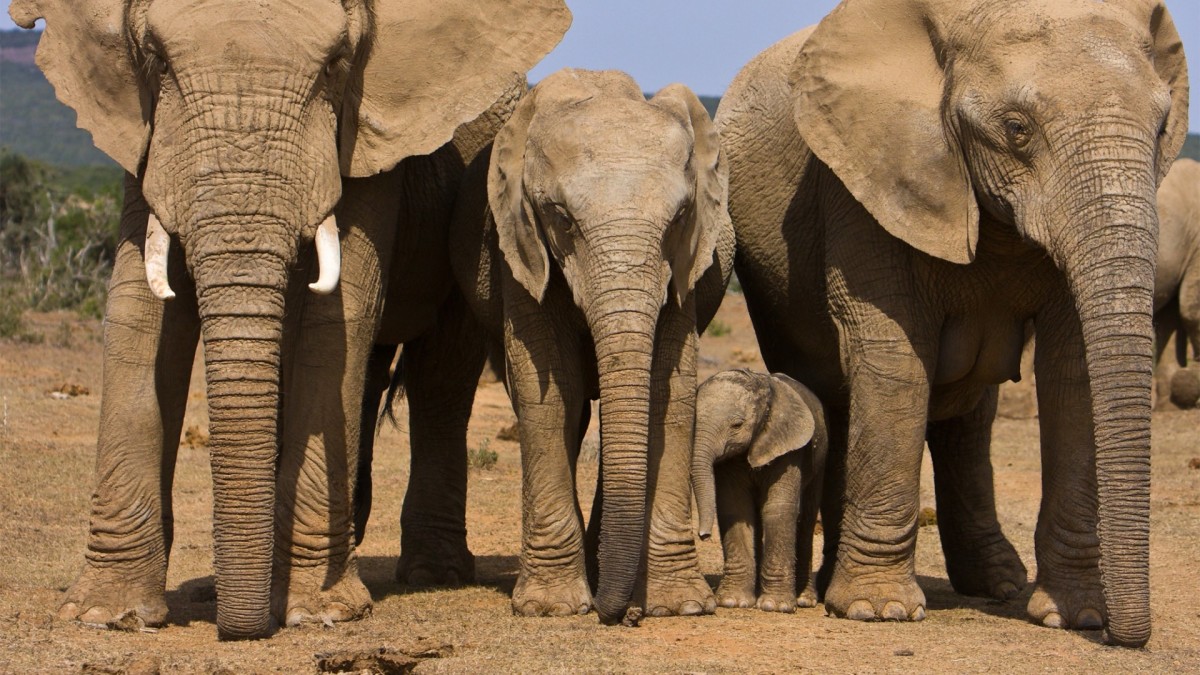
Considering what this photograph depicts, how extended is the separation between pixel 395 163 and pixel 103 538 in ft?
6.01

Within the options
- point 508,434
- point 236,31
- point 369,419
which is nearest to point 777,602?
point 369,419

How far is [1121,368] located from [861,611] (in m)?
1.69

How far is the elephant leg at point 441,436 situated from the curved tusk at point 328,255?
2.34 meters

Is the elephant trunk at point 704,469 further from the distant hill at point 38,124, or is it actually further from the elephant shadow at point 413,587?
the distant hill at point 38,124

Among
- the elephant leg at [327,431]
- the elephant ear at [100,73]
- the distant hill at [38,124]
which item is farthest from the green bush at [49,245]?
the distant hill at [38,124]

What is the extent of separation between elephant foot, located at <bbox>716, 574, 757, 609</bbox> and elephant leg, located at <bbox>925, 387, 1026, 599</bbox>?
1.56 meters

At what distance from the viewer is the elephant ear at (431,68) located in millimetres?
7570

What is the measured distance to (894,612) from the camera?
25.8 feet

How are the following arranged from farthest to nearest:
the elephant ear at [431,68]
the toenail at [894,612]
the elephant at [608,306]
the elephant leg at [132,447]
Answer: the toenail at [894,612], the elephant ear at [431,68], the elephant leg at [132,447], the elephant at [608,306]

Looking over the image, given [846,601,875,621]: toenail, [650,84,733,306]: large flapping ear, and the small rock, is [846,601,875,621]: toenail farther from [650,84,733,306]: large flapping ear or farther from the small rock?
the small rock

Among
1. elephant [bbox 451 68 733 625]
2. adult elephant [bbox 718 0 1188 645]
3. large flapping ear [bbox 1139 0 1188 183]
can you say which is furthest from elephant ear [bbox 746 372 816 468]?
large flapping ear [bbox 1139 0 1188 183]

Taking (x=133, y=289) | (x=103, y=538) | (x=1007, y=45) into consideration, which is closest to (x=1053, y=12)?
(x=1007, y=45)

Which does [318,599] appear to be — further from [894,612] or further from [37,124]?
[37,124]

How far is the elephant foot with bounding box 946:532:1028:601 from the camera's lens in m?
9.08
